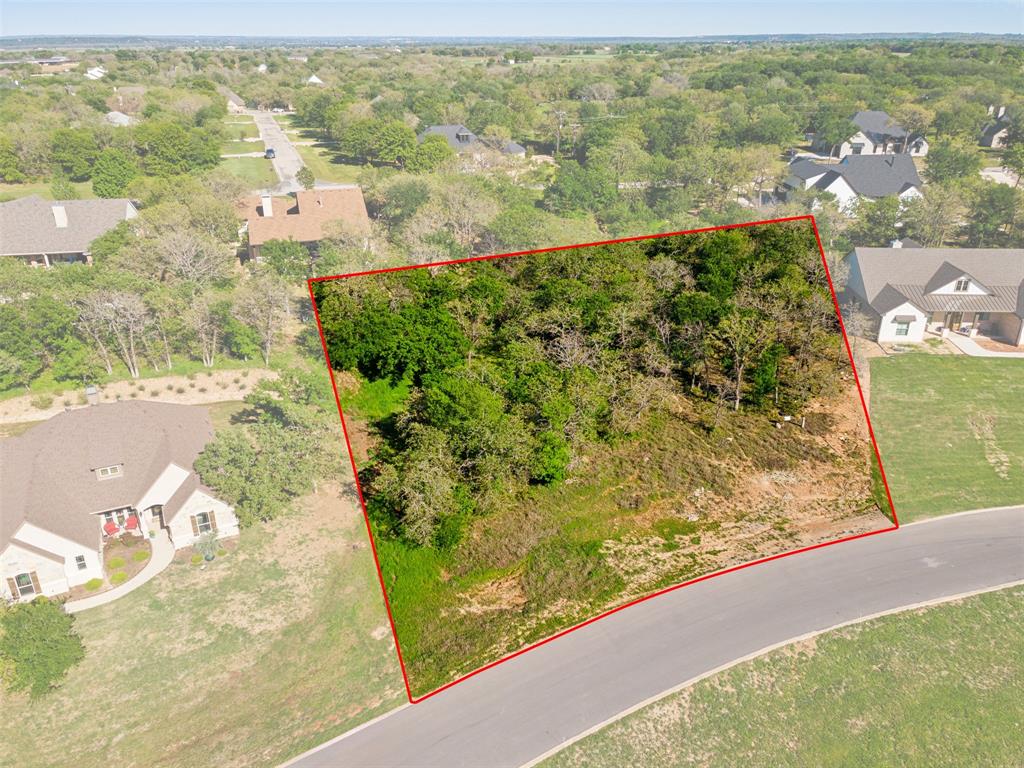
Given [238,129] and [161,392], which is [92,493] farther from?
[238,129]

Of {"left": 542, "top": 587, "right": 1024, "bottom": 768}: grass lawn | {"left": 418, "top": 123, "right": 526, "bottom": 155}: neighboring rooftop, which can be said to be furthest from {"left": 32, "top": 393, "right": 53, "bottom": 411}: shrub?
{"left": 418, "top": 123, "right": 526, "bottom": 155}: neighboring rooftop

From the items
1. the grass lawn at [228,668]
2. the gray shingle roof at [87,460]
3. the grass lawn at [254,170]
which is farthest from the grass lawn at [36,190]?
the grass lawn at [228,668]

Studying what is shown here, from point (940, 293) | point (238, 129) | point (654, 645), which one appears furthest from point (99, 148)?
point (940, 293)

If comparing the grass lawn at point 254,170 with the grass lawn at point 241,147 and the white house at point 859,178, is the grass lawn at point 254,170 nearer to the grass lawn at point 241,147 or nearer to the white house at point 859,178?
the grass lawn at point 241,147

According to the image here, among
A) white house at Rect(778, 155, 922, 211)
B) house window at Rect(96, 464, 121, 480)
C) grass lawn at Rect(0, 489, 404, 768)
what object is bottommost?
grass lawn at Rect(0, 489, 404, 768)

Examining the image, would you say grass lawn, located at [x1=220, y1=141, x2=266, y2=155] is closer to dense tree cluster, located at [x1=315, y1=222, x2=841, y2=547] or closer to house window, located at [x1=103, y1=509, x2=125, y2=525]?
house window, located at [x1=103, y1=509, x2=125, y2=525]

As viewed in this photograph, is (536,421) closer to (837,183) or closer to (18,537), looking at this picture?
(18,537)
